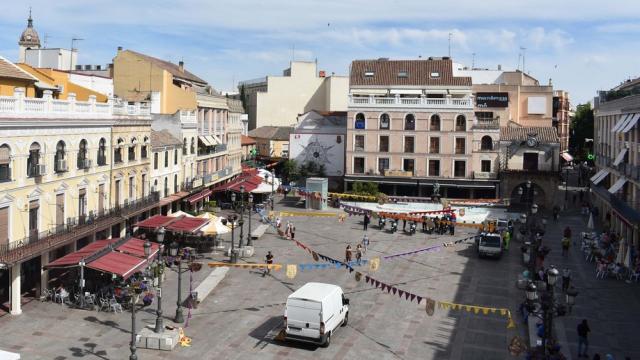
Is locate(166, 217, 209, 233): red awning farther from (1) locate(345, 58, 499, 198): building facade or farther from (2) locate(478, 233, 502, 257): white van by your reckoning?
(1) locate(345, 58, 499, 198): building facade

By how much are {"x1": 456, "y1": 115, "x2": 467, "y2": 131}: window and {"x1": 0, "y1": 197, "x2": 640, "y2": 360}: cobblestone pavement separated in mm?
28645

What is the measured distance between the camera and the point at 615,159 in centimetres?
5078

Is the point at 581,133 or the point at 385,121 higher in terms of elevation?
the point at 581,133

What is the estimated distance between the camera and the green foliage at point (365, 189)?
2589 inches

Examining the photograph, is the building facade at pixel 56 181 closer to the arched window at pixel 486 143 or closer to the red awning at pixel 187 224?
the red awning at pixel 187 224

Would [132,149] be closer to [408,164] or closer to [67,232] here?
[67,232]

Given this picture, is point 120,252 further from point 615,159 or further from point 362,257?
point 615,159

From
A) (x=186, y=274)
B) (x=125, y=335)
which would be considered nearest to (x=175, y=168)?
(x=186, y=274)

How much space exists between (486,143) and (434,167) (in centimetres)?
573

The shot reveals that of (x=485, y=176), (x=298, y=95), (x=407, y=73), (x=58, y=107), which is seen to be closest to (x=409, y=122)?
(x=407, y=73)

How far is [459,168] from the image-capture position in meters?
67.5

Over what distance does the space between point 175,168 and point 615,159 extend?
113 feet

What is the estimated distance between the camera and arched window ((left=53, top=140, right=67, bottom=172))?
33.2m

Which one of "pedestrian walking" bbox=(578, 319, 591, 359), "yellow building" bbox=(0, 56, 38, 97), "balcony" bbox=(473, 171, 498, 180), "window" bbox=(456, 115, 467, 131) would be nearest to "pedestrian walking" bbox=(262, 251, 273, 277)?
"yellow building" bbox=(0, 56, 38, 97)
